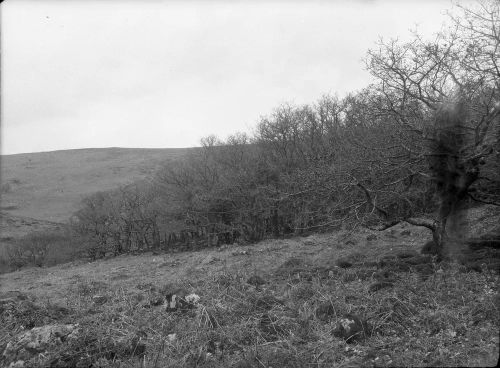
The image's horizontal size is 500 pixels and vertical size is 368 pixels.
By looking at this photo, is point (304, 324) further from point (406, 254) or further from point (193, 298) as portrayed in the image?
point (406, 254)

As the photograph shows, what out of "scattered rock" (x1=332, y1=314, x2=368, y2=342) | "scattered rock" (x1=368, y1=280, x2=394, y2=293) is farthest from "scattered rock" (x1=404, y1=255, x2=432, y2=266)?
"scattered rock" (x1=332, y1=314, x2=368, y2=342)

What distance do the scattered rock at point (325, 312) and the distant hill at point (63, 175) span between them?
40.3 m

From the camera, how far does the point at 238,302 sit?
317 inches

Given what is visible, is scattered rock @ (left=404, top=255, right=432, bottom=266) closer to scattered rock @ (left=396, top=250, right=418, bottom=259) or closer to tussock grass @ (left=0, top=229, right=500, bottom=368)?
tussock grass @ (left=0, top=229, right=500, bottom=368)

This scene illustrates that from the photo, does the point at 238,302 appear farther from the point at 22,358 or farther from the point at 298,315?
the point at 22,358

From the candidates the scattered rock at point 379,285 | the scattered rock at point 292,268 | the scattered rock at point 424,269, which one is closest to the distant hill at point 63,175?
the scattered rock at point 292,268

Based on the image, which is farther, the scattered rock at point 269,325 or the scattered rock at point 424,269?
the scattered rock at point 424,269

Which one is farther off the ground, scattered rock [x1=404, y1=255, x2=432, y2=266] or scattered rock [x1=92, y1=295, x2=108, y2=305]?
scattered rock [x1=404, y1=255, x2=432, y2=266]

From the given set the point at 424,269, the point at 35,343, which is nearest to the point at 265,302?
the point at 424,269

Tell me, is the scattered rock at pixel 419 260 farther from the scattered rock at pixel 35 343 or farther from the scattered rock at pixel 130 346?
the scattered rock at pixel 35 343

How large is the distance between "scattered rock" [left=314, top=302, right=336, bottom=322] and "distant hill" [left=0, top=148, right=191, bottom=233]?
40325mm

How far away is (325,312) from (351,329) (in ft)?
3.58

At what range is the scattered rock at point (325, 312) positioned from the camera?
7.02 meters

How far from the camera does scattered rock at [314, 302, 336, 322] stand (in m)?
7.02
